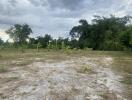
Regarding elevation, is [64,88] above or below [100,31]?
below

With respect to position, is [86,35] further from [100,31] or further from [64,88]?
[64,88]

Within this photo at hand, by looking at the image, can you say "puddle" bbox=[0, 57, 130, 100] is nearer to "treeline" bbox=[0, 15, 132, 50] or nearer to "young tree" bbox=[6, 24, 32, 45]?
"treeline" bbox=[0, 15, 132, 50]

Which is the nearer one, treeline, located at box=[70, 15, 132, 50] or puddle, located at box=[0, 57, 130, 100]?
puddle, located at box=[0, 57, 130, 100]

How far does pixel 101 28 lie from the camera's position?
50.3m

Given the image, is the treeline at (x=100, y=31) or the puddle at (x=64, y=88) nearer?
the puddle at (x=64, y=88)

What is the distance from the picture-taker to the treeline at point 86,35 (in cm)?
4420

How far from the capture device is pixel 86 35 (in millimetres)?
52906

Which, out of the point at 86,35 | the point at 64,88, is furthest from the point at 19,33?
the point at 64,88

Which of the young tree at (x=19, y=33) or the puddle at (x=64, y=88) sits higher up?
the young tree at (x=19, y=33)

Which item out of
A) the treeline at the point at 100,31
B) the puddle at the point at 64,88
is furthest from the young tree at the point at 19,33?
the puddle at the point at 64,88

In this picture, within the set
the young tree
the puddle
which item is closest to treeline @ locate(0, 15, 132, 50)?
the young tree

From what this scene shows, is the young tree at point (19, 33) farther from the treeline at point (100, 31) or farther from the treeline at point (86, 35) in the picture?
the treeline at point (100, 31)

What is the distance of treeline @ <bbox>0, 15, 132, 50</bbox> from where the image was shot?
4420cm

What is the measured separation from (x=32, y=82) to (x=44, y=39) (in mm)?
42218
